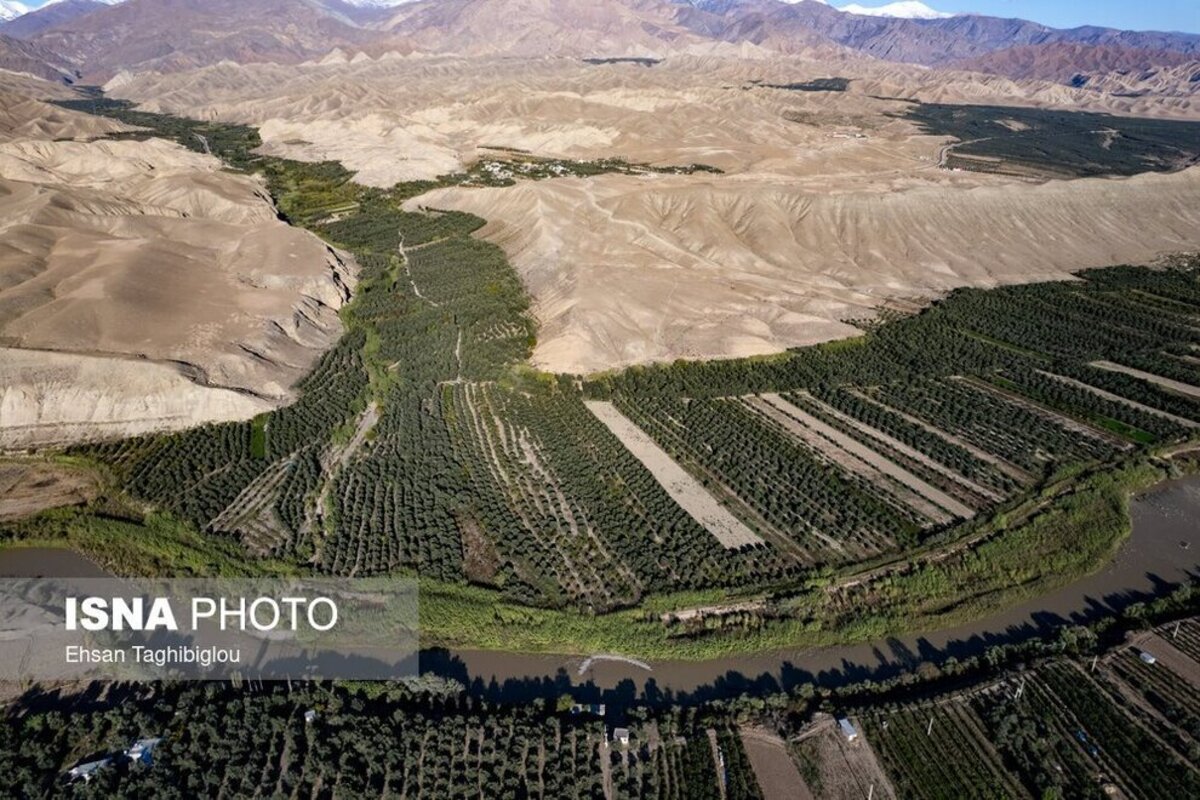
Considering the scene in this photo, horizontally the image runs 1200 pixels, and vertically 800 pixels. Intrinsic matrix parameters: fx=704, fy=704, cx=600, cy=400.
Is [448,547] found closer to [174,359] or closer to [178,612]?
[178,612]

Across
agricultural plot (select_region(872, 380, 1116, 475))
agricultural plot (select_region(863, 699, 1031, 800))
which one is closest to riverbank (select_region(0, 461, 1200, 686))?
agricultural plot (select_region(863, 699, 1031, 800))

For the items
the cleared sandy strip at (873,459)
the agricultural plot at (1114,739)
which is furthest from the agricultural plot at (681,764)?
the cleared sandy strip at (873,459)

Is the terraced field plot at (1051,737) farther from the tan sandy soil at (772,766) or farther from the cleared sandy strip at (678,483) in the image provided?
the cleared sandy strip at (678,483)

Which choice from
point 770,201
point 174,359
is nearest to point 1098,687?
point 174,359

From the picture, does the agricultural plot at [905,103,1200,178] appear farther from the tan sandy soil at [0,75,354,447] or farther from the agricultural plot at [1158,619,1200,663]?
the tan sandy soil at [0,75,354,447]

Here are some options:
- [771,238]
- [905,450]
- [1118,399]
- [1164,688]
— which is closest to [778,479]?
[905,450]

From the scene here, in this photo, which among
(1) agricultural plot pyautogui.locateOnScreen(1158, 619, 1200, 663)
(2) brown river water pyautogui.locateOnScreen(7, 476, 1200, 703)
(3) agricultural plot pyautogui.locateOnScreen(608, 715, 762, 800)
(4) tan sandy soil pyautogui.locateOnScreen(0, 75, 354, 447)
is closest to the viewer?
(3) agricultural plot pyautogui.locateOnScreen(608, 715, 762, 800)
